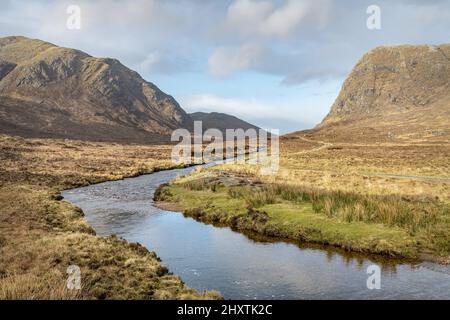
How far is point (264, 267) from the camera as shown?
22.4 metres

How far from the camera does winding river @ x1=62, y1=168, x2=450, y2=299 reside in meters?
18.7

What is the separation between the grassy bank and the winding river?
1585 mm

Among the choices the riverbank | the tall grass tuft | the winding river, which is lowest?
the winding river

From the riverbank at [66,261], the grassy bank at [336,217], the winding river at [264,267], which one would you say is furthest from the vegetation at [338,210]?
the riverbank at [66,261]

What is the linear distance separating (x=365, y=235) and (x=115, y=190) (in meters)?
36.3

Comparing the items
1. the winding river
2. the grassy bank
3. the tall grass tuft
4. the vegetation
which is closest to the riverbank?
the winding river

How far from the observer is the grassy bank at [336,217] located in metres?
25.2

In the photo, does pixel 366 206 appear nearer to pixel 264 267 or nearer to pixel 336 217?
pixel 336 217

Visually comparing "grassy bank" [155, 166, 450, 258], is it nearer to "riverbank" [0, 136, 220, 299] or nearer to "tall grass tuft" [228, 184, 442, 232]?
"tall grass tuft" [228, 184, 442, 232]

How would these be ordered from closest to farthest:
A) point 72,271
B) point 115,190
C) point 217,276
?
point 72,271 → point 217,276 → point 115,190

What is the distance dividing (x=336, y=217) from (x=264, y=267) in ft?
32.6
